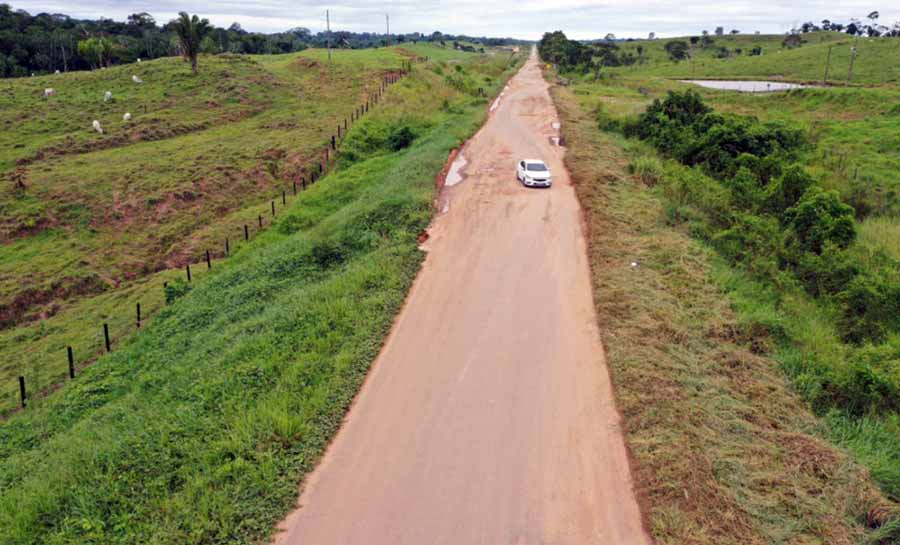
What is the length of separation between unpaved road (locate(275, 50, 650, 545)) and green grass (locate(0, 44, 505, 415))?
12062 mm

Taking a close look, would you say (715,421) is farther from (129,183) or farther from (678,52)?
(678,52)

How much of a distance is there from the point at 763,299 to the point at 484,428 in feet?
33.0

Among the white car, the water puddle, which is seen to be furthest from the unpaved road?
the water puddle

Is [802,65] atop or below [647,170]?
atop

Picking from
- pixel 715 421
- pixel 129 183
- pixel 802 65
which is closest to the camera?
pixel 715 421

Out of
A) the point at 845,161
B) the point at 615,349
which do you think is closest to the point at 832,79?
the point at 845,161

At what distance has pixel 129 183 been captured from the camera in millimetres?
33469

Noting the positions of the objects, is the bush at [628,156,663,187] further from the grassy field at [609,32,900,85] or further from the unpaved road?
the grassy field at [609,32,900,85]

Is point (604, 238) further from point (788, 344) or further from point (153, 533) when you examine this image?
point (153, 533)

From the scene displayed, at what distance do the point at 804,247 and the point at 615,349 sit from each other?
11666 mm

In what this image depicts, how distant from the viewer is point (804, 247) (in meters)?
20.1

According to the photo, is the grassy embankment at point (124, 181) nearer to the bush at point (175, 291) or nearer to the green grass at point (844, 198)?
the bush at point (175, 291)

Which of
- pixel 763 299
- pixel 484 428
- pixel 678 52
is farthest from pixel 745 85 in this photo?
pixel 484 428

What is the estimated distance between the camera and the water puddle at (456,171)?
27000mm
